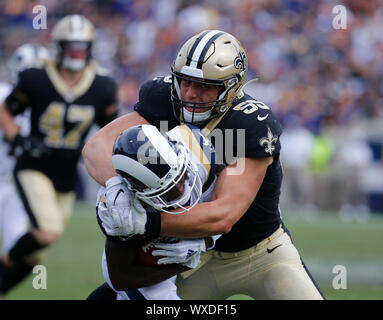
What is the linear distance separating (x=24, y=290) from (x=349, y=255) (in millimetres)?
3469

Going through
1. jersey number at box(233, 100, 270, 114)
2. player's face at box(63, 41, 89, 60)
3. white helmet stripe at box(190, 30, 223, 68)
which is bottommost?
jersey number at box(233, 100, 270, 114)

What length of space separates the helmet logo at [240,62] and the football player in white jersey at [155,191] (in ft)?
1.32

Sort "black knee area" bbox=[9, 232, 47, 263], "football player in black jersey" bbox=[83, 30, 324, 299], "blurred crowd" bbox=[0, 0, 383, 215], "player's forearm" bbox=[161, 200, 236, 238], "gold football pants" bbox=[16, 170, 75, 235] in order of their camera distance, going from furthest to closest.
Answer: "blurred crowd" bbox=[0, 0, 383, 215] → "gold football pants" bbox=[16, 170, 75, 235] → "black knee area" bbox=[9, 232, 47, 263] → "football player in black jersey" bbox=[83, 30, 324, 299] → "player's forearm" bbox=[161, 200, 236, 238]

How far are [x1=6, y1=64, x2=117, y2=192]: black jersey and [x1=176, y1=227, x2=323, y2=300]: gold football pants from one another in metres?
2.55

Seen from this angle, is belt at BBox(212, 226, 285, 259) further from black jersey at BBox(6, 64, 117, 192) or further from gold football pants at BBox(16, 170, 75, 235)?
black jersey at BBox(6, 64, 117, 192)

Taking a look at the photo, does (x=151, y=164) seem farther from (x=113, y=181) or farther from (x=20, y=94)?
(x=20, y=94)

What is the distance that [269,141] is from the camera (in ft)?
9.84

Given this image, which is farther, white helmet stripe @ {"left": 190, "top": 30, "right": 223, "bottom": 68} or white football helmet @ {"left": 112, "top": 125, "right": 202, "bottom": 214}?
white helmet stripe @ {"left": 190, "top": 30, "right": 223, "bottom": 68}

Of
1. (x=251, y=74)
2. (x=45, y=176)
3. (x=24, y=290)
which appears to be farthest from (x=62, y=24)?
(x=251, y=74)

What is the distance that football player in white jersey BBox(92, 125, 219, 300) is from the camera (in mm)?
2658

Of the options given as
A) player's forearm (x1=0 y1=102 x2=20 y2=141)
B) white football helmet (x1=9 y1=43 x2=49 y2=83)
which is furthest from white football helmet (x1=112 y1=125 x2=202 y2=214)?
white football helmet (x1=9 y1=43 x2=49 y2=83)

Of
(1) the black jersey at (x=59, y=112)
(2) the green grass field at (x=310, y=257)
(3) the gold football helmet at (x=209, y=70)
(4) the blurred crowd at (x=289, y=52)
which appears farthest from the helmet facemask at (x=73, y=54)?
(4) the blurred crowd at (x=289, y=52)

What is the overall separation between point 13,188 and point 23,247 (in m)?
0.83

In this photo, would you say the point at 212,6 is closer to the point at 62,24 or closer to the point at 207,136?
the point at 62,24
